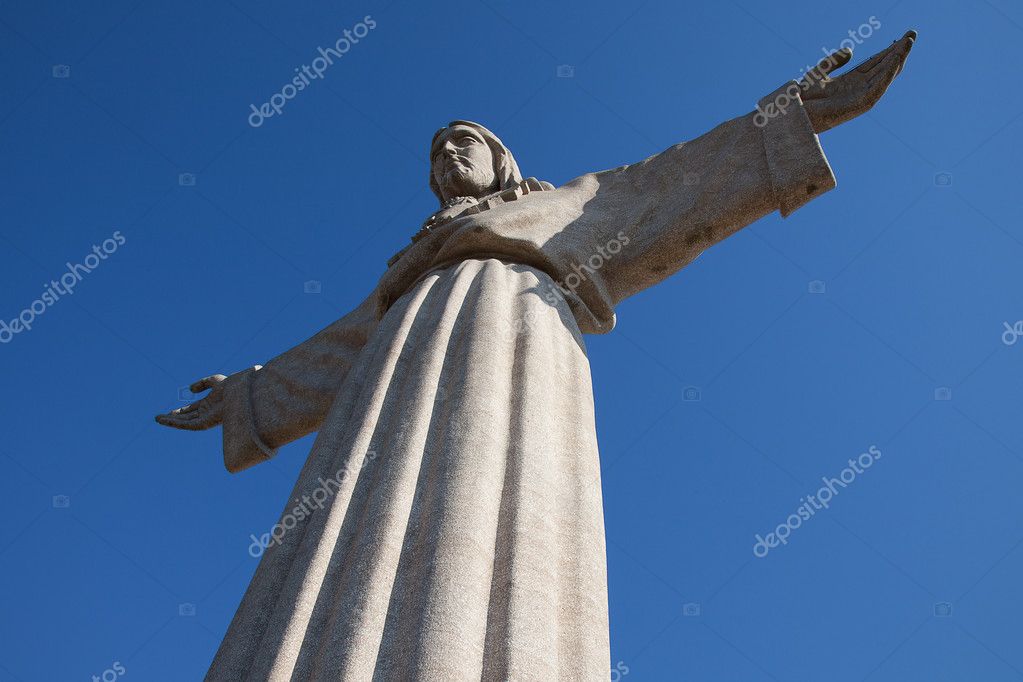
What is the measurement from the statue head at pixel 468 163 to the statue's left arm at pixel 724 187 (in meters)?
1.25

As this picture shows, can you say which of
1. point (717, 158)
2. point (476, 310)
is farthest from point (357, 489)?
point (717, 158)

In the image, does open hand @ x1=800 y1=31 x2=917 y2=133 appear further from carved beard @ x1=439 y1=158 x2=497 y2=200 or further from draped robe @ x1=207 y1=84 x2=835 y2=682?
carved beard @ x1=439 y1=158 x2=497 y2=200

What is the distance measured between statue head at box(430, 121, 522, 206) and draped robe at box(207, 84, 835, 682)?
2.49 feet

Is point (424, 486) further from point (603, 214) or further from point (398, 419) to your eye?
point (603, 214)

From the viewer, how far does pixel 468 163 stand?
26.5 feet

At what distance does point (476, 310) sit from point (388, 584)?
190cm

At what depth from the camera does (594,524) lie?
4379 mm

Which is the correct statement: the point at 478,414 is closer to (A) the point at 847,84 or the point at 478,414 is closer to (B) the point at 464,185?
(A) the point at 847,84

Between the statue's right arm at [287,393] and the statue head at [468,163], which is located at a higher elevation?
the statue head at [468,163]

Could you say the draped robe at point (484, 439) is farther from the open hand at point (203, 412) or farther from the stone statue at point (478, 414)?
the open hand at point (203, 412)

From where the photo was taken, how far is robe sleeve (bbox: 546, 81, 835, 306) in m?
6.43

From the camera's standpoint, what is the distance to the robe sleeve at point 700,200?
6.43 meters

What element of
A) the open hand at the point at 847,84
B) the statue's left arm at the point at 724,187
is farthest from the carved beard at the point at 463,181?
the open hand at the point at 847,84

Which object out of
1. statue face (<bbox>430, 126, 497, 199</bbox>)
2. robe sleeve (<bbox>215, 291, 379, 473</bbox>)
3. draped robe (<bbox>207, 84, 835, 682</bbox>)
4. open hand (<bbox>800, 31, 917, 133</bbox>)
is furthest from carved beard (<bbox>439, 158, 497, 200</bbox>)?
open hand (<bbox>800, 31, 917, 133</bbox>)
